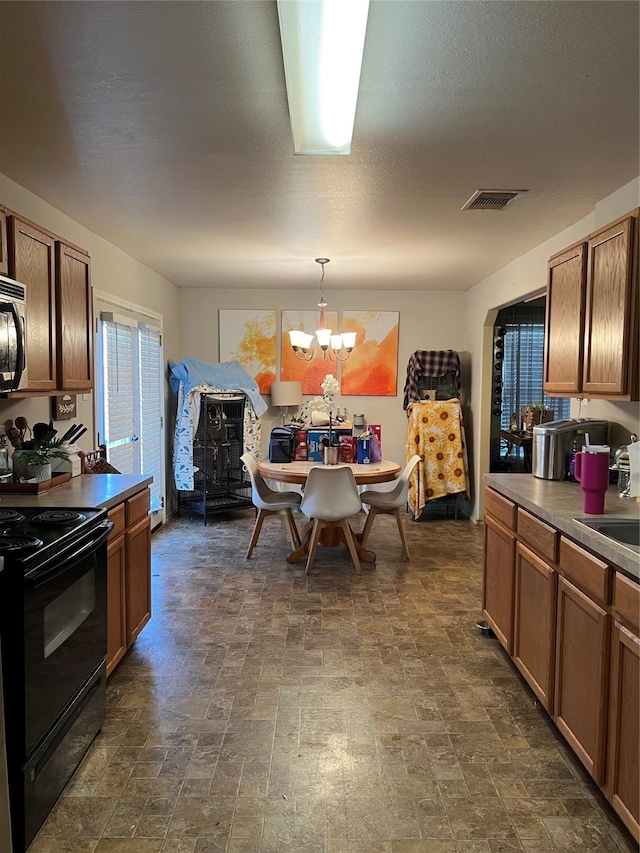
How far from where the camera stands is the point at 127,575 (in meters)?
2.84

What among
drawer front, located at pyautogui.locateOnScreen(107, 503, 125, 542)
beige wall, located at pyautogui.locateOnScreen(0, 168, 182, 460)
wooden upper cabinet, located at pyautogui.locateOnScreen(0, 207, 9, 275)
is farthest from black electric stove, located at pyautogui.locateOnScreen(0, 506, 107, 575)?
wooden upper cabinet, located at pyautogui.locateOnScreen(0, 207, 9, 275)

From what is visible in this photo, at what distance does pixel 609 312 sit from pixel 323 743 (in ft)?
7.24

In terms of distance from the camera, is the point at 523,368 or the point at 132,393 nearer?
the point at 132,393

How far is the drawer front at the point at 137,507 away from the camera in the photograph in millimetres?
2879

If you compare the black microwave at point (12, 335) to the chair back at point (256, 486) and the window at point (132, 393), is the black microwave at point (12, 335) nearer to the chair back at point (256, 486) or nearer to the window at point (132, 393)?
the window at point (132, 393)

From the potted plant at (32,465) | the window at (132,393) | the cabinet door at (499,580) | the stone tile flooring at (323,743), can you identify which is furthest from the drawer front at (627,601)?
the window at (132,393)

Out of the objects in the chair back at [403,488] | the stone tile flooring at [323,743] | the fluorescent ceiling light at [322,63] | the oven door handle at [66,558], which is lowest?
the stone tile flooring at [323,743]

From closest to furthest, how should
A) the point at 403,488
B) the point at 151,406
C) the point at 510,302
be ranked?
the point at 403,488, the point at 510,302, the point at 151,406

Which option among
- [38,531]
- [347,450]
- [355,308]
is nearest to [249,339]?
[355,308]

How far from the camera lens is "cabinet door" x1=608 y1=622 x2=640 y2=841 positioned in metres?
1.69

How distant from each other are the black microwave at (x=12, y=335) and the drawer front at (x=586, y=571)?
7.43ft

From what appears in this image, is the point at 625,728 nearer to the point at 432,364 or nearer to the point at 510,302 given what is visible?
the point at 510,302

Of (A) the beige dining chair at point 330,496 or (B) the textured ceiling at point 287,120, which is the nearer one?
(B) the textured ceiling at point 287,120

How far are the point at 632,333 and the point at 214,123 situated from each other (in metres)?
1.92
